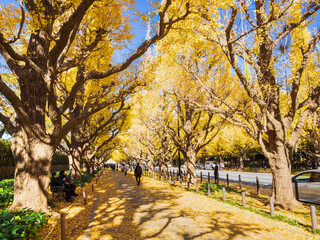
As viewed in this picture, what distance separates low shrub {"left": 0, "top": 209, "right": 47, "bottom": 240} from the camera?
4297mm

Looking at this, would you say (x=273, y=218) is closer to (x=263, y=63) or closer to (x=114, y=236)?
(x=114, y=236)

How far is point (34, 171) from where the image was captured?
262 inches

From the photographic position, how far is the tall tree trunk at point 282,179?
26.9 feet

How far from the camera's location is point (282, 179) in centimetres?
841

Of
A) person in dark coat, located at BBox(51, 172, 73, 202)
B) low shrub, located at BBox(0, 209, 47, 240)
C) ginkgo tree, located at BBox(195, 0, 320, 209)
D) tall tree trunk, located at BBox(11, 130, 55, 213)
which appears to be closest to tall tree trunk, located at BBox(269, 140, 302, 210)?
ginkgo tree, located at BBox(195, 0, 320, 209)

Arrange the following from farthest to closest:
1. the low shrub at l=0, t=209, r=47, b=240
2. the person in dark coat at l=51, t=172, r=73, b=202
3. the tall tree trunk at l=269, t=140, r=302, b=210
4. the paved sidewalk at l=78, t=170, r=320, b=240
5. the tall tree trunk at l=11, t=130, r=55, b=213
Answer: the person in dark coat at l=51, t=172, r=73, b=202
the tall tree trunk at l=269, t=140, r=302, b=210
the tall tree trunk at l=11, t=130, r=55, b=213
the paved sidewalk at l=78, t=170, r=320, b=240
the low shrub at l=0, t=209, r=47, b=240

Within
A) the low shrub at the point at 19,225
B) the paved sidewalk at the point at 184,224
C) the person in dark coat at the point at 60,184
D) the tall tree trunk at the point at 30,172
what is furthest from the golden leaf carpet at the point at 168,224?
the person in dark coat at the point at 60,184

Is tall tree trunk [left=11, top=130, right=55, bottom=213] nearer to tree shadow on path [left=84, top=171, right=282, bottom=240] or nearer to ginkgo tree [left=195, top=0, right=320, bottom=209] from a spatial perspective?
tree shadow on path [left=84, top=171, right=282, bottom=240]

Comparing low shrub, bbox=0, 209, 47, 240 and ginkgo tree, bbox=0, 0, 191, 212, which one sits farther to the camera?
ginkgo tree, bbox=0, 0, 191, 212

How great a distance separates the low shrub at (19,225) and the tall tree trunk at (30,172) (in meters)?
1.01

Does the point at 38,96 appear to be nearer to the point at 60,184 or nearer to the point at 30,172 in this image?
the point at 30,172

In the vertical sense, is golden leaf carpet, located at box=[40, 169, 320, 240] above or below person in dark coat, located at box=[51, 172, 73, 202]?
below

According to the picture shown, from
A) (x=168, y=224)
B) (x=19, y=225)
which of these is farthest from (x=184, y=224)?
(x=19, y=225)

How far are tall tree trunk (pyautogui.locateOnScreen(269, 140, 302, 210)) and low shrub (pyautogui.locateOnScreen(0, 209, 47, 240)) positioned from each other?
27.4 feet
